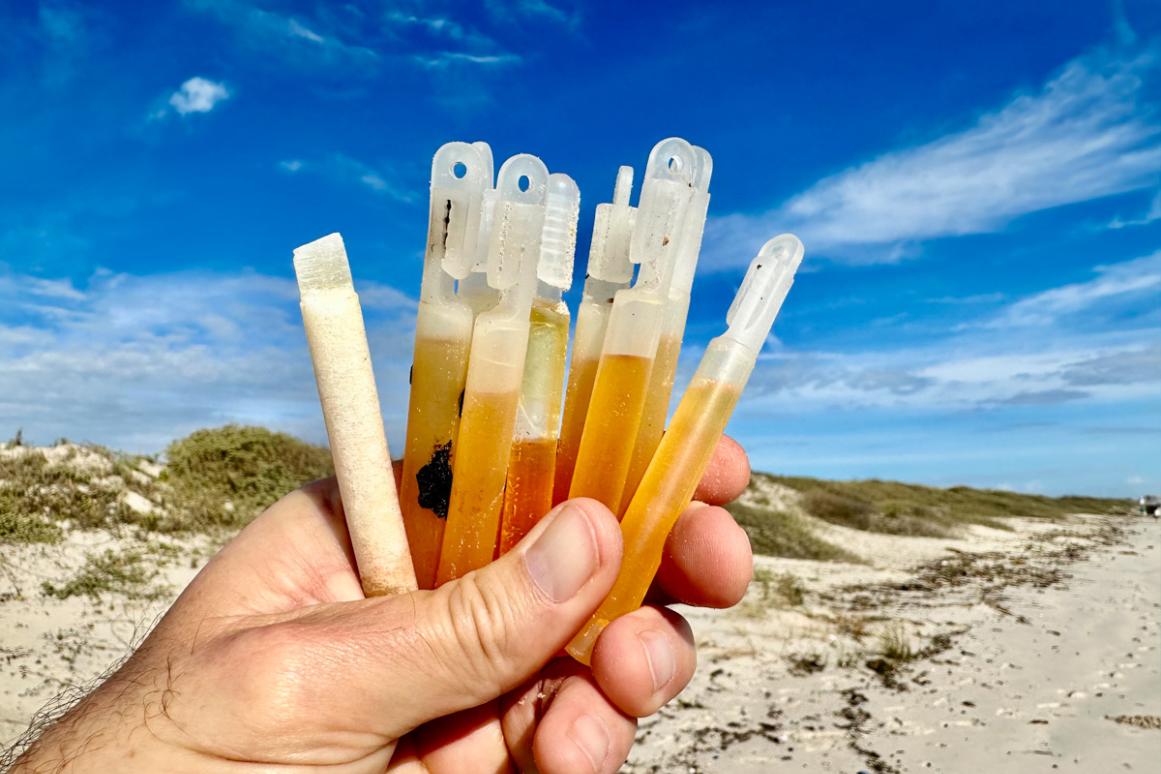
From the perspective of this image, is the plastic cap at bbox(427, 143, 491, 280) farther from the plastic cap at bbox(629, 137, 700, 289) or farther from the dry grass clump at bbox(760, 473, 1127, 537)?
the dry grass clump at bbox(760, 473, 1127, 537)

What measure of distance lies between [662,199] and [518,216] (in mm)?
344

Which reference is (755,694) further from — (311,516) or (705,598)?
(311,516)

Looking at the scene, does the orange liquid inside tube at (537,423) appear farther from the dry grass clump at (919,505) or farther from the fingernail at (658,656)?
the dry grass clump at (919,505)

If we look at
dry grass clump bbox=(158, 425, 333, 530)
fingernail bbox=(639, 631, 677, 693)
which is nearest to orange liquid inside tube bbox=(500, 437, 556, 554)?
fingernail bbox=(639, 631, 677, 693)

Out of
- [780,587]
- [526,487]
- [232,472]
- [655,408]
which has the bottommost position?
[780,587]

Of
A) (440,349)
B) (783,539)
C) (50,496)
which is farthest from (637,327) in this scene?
(783,539)

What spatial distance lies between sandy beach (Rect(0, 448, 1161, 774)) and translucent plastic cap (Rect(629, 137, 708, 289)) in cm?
248

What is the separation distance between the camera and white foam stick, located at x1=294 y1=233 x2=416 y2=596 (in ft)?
6.42

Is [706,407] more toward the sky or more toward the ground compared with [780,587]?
more toward the sky

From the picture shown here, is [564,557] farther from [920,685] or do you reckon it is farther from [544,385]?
[920,685]

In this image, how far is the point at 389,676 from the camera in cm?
185

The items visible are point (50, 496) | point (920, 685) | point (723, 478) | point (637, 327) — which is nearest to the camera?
point (637, 327)

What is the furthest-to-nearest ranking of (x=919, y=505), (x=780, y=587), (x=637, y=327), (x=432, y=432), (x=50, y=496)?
(x=919, y=505), (x=780, y=587), (x=50, y=496), (x=432, y=432), (x=637, y=327)

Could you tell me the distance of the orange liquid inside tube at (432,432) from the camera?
6.68 ft
